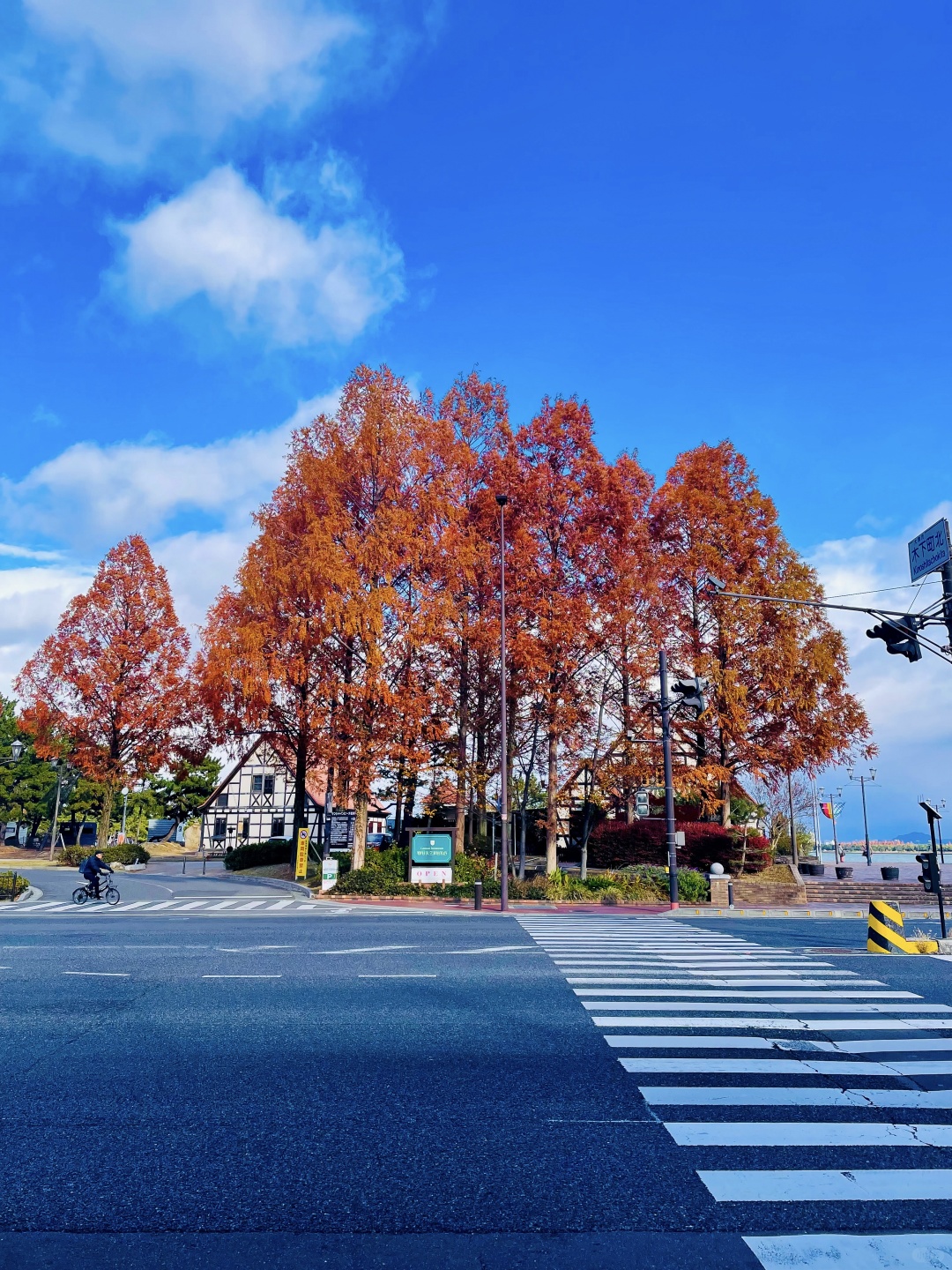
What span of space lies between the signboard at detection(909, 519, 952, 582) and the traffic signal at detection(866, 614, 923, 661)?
127cm

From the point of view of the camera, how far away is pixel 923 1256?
12.9 ft

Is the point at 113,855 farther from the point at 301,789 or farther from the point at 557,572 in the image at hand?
the point at 557,572

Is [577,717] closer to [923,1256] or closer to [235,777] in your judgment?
[923,1256]

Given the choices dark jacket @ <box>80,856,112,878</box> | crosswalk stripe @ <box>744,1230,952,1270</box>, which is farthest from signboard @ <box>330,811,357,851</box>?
crosswalk stripe @ <box>744,1230,952,1270</box>

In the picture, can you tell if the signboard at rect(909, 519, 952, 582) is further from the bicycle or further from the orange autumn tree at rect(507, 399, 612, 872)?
the bicycle

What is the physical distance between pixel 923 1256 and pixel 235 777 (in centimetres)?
5923

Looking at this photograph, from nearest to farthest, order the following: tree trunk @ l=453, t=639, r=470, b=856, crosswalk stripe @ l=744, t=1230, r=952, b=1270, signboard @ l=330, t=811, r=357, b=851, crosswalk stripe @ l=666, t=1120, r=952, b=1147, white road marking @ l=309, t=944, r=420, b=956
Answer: crosswalk stripe @ l=744, t=1230, r=952, b=1270 < crosswalk stripe @ l=666, t=1120, r=952, b=1147 < white road marking @ l=309, t=944, r=420, b=956 < tree trunk @ l=453, t=639, r=470, b=856 < signboard @ l=330, t=811, r=357, b=851

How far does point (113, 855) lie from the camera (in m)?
42.1

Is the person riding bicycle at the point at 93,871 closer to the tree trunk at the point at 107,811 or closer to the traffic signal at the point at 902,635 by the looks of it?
the tree trunk at the point at 107,811

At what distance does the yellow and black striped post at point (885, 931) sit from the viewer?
15.7m

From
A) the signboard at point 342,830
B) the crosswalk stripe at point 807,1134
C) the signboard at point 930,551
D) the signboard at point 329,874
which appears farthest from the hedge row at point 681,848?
the crosswalk stripe at point 807,1134

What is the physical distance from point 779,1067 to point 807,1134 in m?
1.69

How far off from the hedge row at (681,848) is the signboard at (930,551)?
1723cm

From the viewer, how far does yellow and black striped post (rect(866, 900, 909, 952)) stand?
15664mm
